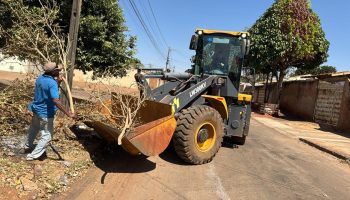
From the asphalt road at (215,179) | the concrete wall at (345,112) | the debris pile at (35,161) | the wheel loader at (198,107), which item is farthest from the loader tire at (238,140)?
the concrete wall at (345,112)

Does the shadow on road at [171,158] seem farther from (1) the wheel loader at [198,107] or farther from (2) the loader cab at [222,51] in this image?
(2) the loader cab at [222,51]

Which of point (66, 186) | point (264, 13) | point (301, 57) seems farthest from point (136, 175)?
point (264, 13)

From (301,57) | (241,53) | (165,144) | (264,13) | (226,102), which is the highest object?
(264,13)

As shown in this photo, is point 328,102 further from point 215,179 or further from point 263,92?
point 215,179

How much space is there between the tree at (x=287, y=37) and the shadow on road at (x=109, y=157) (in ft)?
64.6

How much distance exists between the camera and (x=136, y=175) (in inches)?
275

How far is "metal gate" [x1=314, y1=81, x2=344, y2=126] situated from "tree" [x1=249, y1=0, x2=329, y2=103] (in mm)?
3023

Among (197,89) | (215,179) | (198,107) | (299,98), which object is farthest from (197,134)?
(299,98)

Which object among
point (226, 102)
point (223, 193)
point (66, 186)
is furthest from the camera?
point (226, 102)

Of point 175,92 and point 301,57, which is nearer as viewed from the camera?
point 175,92

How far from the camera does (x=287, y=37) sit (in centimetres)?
2619

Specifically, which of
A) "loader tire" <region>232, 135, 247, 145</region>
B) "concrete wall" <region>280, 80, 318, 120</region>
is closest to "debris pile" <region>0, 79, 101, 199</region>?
"loader tire" <region>232, 135, 247, 145</region>

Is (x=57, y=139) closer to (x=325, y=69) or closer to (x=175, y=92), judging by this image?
(x=175, y=92)

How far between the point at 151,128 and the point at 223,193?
160 centimetres
